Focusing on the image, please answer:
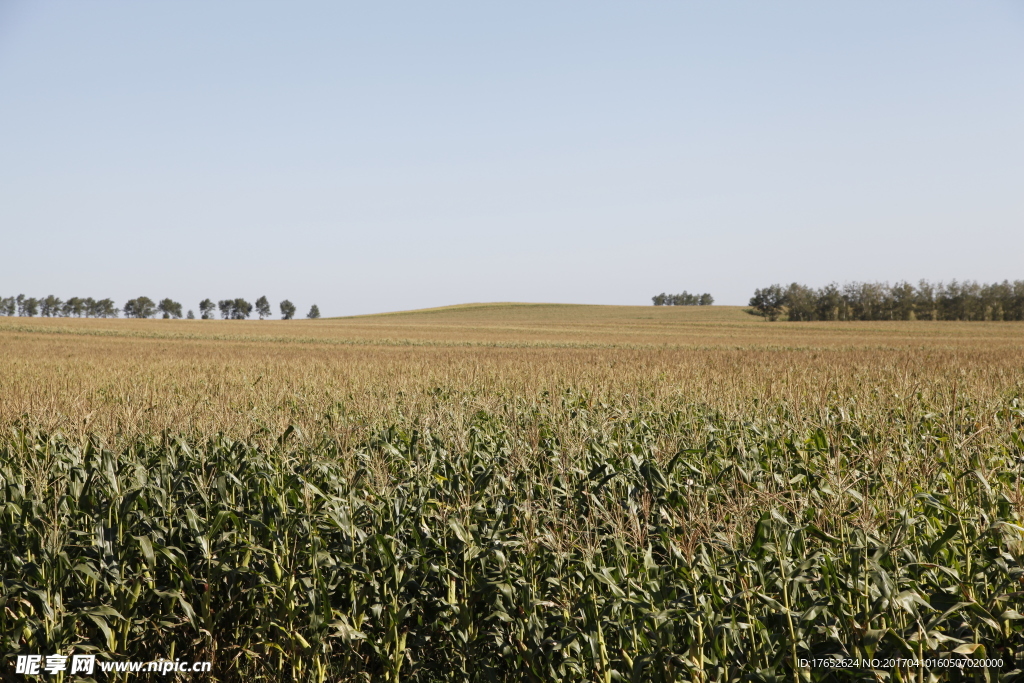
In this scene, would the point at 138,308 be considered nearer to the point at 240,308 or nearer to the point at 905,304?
the point at 240,308

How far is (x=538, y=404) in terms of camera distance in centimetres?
1062

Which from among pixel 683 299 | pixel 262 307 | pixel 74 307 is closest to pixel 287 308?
pixel 262 307

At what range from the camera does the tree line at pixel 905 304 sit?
298 ft

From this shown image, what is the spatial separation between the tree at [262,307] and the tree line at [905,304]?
448ft

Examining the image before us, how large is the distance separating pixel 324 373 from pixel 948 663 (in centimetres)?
1605

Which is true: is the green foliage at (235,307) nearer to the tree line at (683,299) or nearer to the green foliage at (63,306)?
the green foliage at (63,306)

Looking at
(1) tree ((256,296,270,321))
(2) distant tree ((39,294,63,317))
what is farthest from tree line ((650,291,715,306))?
(2) distant tree ((39,294,63,317))

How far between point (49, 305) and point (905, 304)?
200696 millimetres

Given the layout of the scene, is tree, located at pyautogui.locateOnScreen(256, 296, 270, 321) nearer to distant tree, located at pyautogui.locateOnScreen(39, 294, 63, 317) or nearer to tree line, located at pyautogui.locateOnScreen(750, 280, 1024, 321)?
distant tree, located at pyautogui.locateOnScreen(39, 294, 63, 317)

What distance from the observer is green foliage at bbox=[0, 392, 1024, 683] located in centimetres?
352

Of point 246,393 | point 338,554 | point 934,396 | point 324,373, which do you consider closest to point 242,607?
point 338,554

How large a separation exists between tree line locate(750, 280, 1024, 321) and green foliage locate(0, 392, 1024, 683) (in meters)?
105

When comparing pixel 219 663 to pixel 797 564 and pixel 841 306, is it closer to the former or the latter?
pixel 797 564

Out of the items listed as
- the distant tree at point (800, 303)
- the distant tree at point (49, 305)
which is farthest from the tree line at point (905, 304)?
the distant tree at point (49, 305)
